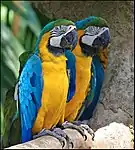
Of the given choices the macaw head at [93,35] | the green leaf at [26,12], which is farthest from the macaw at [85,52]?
the green leaf at [26,12]

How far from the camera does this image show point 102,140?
1704 millimetres

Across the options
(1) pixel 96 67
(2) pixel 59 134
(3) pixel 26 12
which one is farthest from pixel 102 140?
(3) pixel 26 12

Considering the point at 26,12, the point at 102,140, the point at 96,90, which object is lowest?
the point at 102,140

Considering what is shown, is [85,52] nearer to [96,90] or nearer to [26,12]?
[96,90]

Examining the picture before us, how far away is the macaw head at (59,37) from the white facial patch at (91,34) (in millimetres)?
158

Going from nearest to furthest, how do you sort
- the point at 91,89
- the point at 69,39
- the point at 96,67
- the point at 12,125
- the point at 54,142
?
the point at 54,142, the point at 69,39, the point at 12,125, the point at 91,89, the point at 96,67

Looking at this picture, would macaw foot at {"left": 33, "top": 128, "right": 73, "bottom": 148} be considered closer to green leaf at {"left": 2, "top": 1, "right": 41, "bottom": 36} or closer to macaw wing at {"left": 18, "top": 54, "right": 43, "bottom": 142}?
macaw wing at {"left": 18, "top": 54, "right": 43, "bottom": 142}

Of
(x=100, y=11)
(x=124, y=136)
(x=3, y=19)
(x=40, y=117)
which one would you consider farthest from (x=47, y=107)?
(x=3, y=19)

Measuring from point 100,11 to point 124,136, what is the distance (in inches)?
27.0

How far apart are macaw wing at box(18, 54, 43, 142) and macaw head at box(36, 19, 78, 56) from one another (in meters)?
0.06

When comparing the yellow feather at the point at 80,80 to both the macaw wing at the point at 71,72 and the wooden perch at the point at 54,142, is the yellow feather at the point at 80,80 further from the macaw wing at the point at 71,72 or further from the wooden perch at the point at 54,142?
the wooden perch at the point at 54,142

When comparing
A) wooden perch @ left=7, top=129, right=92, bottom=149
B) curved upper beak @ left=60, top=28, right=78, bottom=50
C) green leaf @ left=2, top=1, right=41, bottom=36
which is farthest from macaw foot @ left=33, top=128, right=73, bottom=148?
green leaf @ left=2, top=1, right=41, bottom=36

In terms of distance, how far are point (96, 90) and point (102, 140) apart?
47cm

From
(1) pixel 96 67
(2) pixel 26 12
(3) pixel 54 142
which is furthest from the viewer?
(2) pixel 26 12
